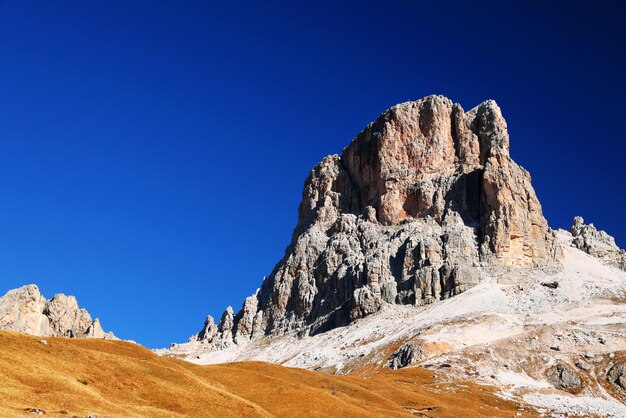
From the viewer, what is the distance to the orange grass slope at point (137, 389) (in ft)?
132

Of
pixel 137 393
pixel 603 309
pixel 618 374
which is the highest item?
pixel 603 309

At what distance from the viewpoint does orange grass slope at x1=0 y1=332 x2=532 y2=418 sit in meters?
40.2

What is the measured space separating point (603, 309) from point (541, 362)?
149 ft

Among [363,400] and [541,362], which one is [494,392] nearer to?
[541,362]

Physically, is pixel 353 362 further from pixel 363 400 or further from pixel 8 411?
pixel 8 411

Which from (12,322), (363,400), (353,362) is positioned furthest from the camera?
(12,322)

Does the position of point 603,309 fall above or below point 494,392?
above

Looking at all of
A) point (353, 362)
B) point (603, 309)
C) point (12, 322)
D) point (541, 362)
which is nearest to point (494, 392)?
point (541, 362)

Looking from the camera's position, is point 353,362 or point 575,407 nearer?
point 575,407

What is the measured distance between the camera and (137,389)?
49.4m

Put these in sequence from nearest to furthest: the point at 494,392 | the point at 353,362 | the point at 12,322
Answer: the point at 494,392, the point at 353,362, the point at 12,322

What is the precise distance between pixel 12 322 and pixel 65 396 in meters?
175

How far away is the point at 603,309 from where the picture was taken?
577 ft

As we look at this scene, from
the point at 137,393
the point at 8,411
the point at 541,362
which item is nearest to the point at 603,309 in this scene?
the point at 541,362
